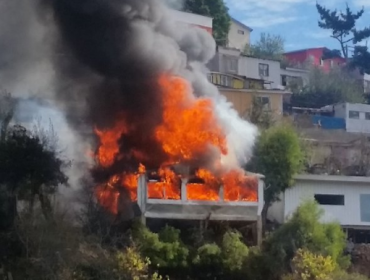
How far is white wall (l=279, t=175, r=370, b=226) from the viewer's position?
118 feet

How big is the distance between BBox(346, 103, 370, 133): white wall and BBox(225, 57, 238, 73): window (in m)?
8.69

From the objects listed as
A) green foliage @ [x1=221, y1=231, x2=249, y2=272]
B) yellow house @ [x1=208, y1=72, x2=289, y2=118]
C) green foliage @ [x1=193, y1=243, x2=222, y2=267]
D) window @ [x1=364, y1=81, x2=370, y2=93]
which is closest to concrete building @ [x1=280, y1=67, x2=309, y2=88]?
window @ [x1=364, y1=81, x2=370, y2=93]

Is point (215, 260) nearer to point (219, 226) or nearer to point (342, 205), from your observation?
point (219, 226)

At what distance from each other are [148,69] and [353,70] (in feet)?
141

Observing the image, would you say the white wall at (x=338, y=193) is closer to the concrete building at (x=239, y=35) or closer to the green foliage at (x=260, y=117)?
the green foliage at (x=260, y=117)

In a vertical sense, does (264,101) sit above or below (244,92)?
below

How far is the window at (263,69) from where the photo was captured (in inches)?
2355

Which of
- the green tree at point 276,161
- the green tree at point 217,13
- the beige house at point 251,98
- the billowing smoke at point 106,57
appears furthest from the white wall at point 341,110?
the billowing smoke at point 106,57

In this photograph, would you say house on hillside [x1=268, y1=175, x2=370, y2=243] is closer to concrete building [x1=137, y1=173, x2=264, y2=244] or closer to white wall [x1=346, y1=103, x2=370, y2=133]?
concrete building [x1=137, y1=173, x2=264, y2=244]

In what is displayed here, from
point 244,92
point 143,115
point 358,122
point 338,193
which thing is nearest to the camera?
point 143,115

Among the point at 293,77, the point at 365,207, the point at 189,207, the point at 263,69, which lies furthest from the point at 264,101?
the point at 189,207

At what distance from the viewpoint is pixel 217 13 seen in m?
59.2

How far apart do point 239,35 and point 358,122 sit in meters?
20.9

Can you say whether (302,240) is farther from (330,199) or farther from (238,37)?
(238,37)
